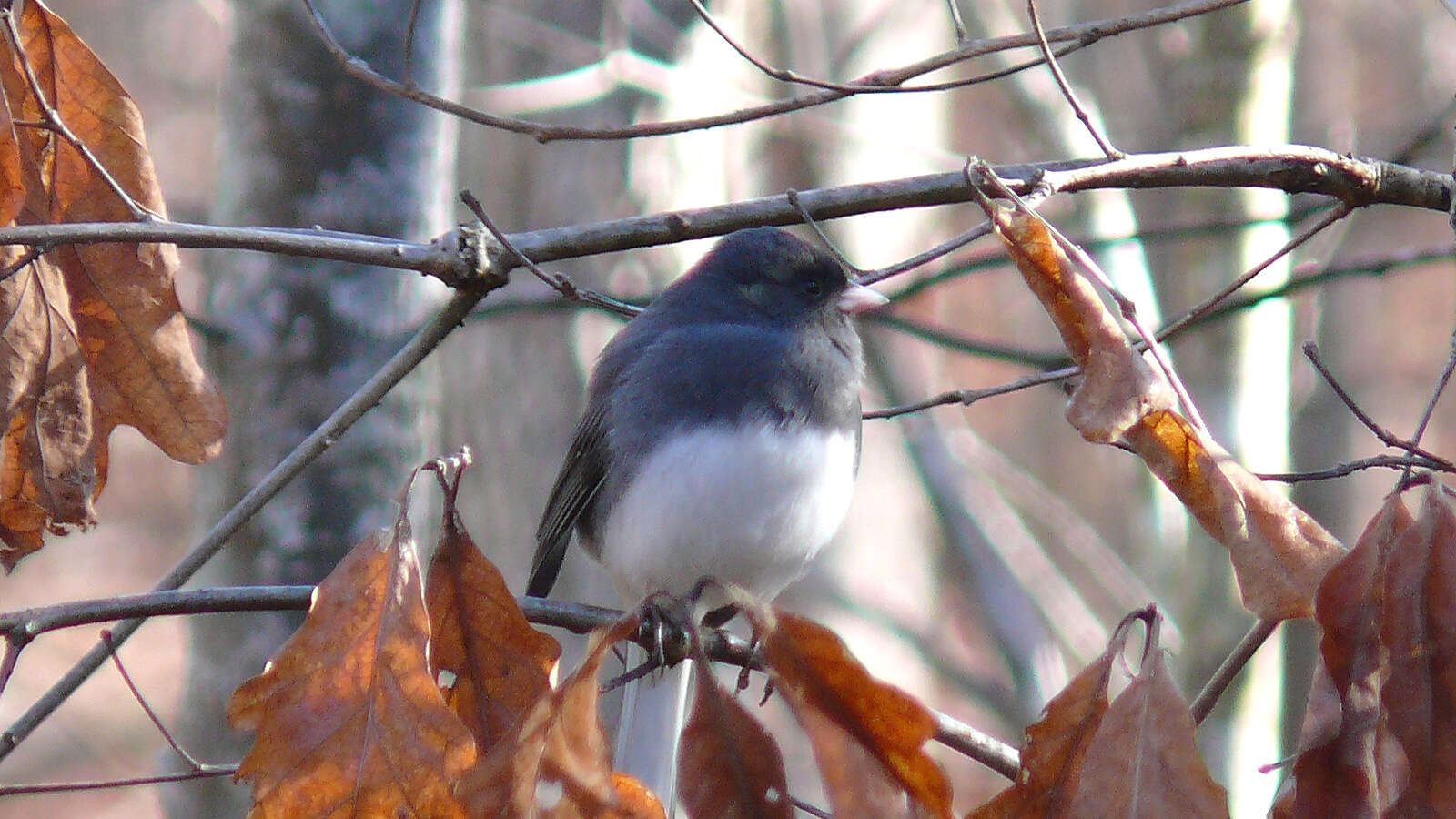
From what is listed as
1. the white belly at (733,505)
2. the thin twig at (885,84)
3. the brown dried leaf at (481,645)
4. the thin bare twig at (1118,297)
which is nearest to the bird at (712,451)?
the white belly at (733,505)

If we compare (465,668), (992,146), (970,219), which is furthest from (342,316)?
(992,146)

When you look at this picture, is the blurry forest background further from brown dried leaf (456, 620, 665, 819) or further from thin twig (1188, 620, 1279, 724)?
brown dried leaf (456, 620, 665, 819)

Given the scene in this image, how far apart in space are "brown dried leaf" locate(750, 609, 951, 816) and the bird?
1.10m

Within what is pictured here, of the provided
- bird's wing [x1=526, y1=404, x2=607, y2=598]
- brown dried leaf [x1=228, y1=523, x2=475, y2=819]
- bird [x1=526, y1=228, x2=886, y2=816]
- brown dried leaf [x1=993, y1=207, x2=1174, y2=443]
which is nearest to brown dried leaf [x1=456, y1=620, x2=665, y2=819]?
brown dried leaf [x1=228, y1=523, x2=475, y2=819]

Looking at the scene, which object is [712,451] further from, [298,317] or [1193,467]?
[1193,467]

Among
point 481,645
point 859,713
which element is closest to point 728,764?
point 859,713

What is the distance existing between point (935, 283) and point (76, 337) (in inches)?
77.0

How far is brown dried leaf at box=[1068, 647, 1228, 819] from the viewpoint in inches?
43.1

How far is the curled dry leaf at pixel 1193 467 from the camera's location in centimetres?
109

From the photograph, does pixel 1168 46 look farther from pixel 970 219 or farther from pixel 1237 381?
pixel 970 219

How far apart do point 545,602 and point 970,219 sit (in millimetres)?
6952

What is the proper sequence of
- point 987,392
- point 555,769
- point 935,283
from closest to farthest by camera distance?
point 555,769, point 987,392, point 935,283

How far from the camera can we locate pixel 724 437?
228cm

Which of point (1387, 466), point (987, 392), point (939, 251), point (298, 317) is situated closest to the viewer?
point (1387, 466)
